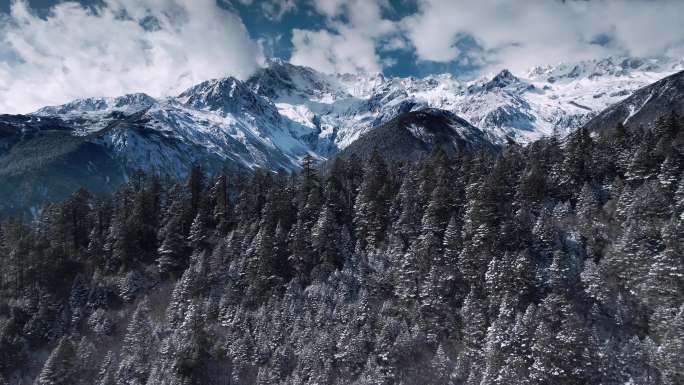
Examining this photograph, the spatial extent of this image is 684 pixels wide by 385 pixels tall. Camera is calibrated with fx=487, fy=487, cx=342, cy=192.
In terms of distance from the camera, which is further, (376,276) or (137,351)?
(376,276)

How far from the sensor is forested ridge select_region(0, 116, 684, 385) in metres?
51.0

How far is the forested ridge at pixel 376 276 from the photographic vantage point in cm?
5103

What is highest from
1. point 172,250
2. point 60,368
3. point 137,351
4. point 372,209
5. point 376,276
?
point 372,209

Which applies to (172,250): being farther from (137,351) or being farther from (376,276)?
(376,276)

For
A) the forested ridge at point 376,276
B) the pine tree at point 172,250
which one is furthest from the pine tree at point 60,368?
the pine tree at point 172,250

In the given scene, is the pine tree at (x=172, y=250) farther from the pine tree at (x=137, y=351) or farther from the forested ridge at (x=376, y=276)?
the pine tree at (x=137, y=351)

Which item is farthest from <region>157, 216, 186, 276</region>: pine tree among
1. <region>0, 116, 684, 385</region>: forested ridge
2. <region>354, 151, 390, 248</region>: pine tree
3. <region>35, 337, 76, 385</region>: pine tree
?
<region>354, 151, 390, 248</region>: pine tree

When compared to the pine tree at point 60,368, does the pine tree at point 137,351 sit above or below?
above

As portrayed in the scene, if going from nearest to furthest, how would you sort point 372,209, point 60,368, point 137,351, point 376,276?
point 60,368, point 137,351, point 376,276, point 372,209

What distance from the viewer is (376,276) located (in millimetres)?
70625

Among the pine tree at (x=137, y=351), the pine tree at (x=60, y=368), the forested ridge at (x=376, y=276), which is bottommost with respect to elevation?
the pine tree at (x=60, y=368)

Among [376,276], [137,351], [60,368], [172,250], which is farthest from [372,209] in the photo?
[60,368]

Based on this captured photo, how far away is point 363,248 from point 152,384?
116ft

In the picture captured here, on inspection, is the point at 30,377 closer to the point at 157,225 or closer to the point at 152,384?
the point at 152,384
